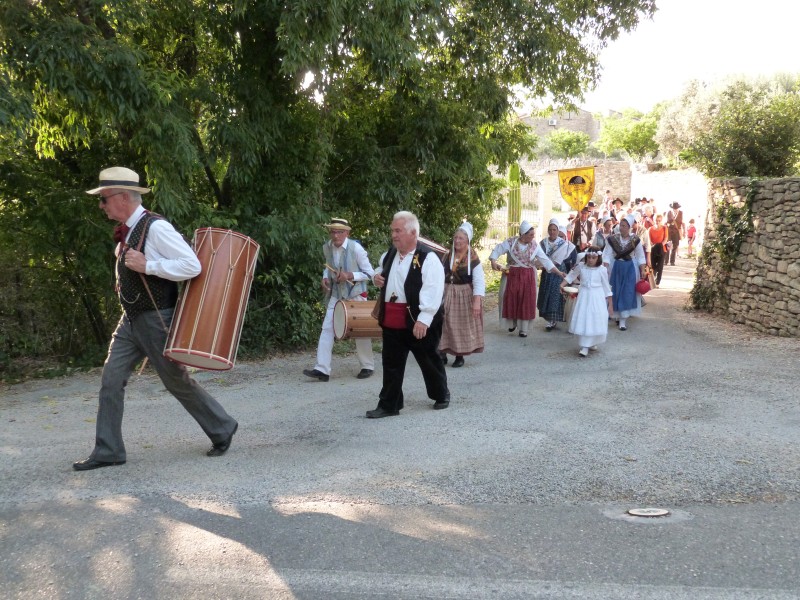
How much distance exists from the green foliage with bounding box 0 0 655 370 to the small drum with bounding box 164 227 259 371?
2.91 metres

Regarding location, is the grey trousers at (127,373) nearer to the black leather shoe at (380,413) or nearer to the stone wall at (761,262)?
the black leather shoe at (380,413)

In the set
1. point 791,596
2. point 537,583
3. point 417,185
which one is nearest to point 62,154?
point 417,185

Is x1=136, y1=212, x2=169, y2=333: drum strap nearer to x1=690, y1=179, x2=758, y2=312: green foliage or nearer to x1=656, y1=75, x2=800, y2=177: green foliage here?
x1=690, y1=179, x2=758, y2=312: green foliage

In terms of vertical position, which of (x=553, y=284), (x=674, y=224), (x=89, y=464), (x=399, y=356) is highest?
(x=674, y=224)

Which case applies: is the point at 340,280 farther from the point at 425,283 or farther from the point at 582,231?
the point at 582,231

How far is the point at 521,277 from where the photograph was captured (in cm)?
1141

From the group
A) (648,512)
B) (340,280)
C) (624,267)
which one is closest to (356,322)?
(340,280)

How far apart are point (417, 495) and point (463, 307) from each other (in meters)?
4.33

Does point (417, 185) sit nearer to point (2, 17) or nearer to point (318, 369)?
point (318, 369)

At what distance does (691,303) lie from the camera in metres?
14.1

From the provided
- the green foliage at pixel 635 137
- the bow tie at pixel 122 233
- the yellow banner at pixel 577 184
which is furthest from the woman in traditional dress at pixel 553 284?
the green foliage at pixel 635 137

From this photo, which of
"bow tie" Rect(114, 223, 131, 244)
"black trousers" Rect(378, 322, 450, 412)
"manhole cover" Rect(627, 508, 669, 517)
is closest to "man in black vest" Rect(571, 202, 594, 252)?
"black trousers" Rect(378, 322, 450, 412)

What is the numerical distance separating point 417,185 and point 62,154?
4799 millimetres

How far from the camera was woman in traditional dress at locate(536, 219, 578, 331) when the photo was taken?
12.0 m
